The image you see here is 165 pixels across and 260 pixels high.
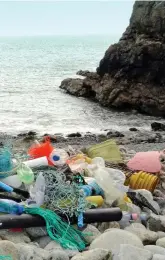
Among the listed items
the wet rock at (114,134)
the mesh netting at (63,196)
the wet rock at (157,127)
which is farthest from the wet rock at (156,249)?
the wet rock at (157,127)

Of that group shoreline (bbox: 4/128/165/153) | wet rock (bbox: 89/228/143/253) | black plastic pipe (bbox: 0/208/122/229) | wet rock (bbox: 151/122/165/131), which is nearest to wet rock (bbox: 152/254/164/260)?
wet rock (bbox: 89/228/143/253)

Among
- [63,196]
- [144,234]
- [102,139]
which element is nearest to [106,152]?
[63,196]

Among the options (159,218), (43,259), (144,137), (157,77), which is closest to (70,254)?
(43,259)

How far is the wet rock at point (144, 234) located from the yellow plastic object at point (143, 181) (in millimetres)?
1637

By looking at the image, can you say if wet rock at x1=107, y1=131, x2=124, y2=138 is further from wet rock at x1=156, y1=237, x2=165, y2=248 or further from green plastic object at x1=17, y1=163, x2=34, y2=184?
wet rock at x1=156, y1=237, x2=165, y2=248

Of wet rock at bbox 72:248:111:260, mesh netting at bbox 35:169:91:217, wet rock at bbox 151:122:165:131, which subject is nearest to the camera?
wet rock at bbox 72:248:111:260

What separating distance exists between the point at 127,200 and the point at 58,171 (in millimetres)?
921

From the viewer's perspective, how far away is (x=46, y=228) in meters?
4.91

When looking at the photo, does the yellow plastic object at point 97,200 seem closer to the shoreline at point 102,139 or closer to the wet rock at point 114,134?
the shoreline at point 102,139

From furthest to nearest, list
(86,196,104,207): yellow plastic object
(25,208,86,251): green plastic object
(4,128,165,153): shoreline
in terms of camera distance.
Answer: (4,128,165,153): shoreline
(86,196,104,207): yellow plastic object
(25,208,86,251): green plastic object

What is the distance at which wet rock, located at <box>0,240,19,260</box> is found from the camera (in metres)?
4.19

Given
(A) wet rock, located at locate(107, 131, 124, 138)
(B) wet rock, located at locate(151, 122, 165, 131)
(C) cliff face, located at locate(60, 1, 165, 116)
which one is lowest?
(B) wet rock, located at locate(151, 122, 165, 131)

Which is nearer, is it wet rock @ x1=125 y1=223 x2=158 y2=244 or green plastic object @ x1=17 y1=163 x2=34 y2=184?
wet rock @ x1=125 y1=223 x2=158 y2=244

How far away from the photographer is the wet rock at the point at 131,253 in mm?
4145
